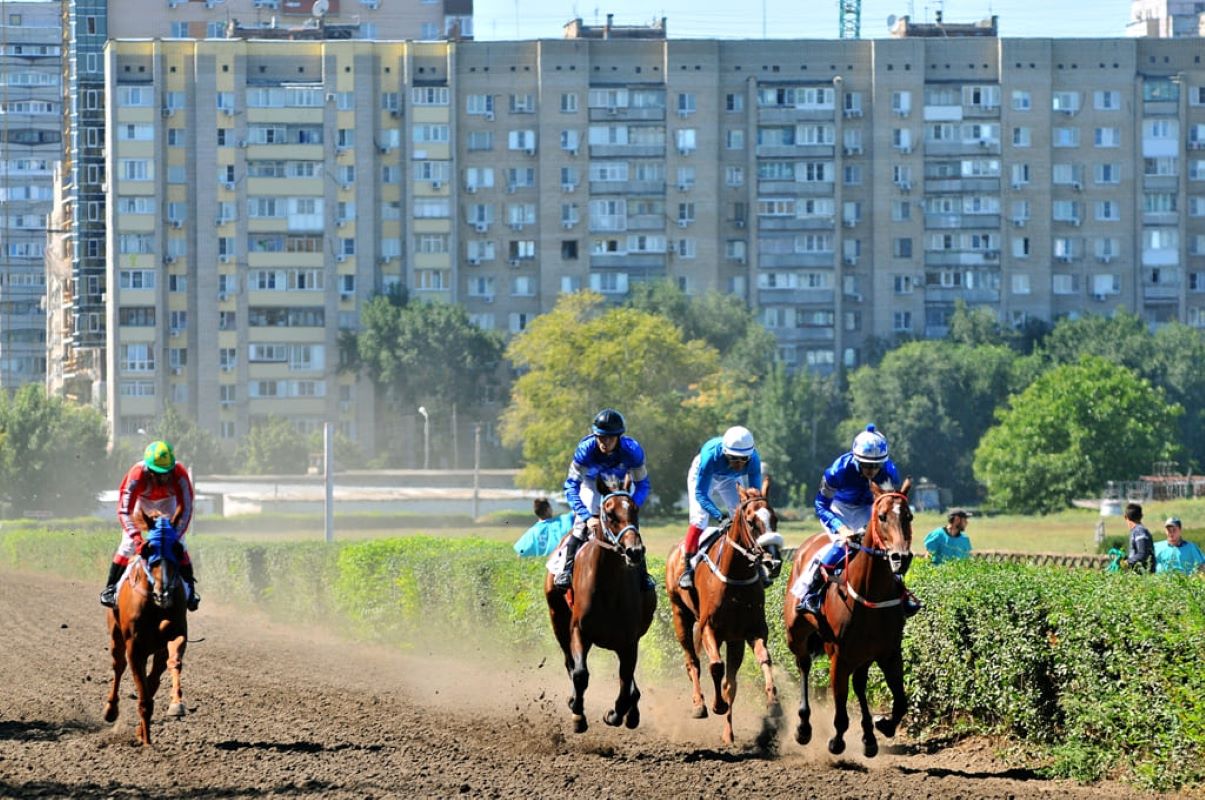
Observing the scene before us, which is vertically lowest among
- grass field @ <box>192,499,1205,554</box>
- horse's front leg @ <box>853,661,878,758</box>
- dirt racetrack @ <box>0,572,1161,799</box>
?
grass field @ <box>192,499,1205,554</box>

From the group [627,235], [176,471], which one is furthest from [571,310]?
[176,471]

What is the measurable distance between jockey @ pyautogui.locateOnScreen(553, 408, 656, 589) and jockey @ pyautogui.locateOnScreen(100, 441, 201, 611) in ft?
9.76

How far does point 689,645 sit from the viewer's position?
16094 mm

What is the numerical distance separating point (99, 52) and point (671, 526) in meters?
53.2

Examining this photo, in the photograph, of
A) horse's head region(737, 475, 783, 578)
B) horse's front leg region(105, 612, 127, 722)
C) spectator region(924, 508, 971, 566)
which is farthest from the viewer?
spectator region(924, 508, 971, 566)

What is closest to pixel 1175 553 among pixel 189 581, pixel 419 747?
pixel 419 747

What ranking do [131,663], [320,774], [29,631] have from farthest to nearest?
[29,631] < [131,663] < [320,774]

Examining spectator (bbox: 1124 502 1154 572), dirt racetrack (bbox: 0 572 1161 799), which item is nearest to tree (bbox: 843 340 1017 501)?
spectator (bbox: 1124 502 1154 572)

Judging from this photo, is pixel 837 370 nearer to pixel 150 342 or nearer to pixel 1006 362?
pixel 1006 362

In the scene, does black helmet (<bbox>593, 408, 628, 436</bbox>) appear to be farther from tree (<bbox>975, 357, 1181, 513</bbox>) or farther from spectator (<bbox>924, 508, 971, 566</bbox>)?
tree (<bbox>975, 357, 1181, 513</bbox>)

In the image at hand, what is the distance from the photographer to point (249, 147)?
10944 centimetres

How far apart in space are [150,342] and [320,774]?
98.5 meters

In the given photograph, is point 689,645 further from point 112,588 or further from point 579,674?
point 112,588

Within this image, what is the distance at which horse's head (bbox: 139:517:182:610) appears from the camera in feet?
49.2
